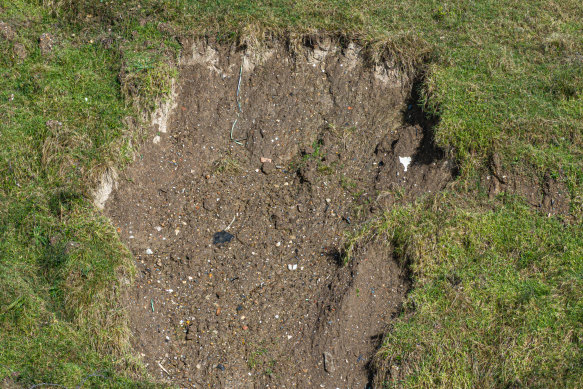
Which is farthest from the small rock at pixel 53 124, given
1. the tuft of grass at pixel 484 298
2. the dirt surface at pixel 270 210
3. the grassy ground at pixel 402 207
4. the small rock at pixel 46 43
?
the tuft of grass at pixel 484 298

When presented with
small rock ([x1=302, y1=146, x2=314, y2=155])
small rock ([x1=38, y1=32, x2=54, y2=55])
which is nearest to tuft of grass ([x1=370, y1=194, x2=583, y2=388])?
small rock ([x1=302, y1=146, x2=314, y2=155])

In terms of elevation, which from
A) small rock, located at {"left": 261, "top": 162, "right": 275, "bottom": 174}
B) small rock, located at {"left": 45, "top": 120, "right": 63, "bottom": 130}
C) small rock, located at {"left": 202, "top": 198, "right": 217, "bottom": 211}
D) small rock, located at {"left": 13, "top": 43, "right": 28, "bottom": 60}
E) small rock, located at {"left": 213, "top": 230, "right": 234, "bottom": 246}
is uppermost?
small rock, located at {"left": 13, "top": 43, "right": 28, "bottom": 60}

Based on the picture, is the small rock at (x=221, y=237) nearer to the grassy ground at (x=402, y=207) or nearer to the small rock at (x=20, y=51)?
the grassy ground at (x=402, y=207)

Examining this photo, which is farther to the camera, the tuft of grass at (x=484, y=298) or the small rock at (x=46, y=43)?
the small rock at (x=46, y=43)

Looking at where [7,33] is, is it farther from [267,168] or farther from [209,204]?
[267,168]

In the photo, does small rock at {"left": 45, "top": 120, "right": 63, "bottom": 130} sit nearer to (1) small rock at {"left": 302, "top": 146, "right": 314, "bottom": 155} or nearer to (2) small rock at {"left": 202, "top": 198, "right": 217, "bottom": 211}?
(2) small rock at {"left": 202, "top": 198, "right": 217, "bottom": 211}

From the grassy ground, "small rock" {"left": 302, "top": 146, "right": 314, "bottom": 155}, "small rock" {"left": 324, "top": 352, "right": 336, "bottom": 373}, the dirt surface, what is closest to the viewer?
the grassy ground
